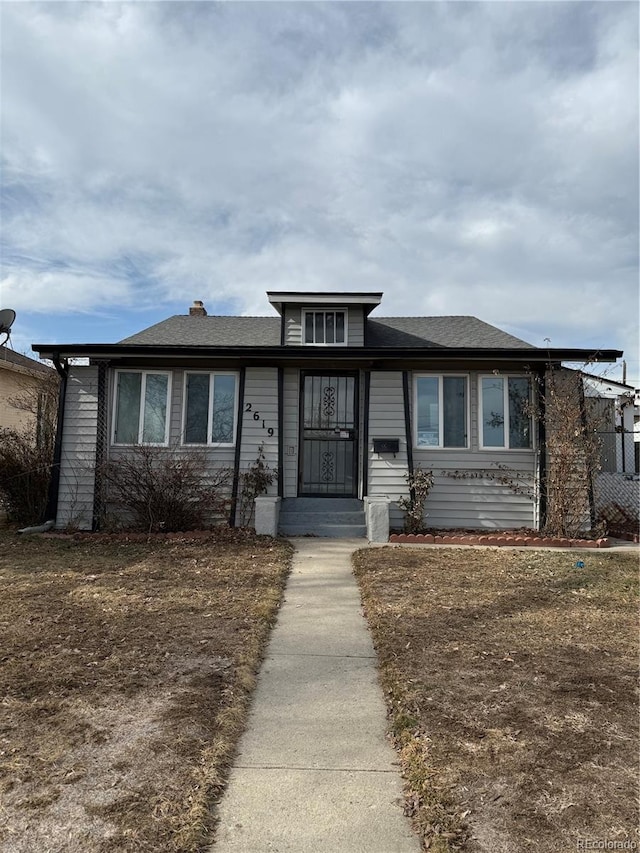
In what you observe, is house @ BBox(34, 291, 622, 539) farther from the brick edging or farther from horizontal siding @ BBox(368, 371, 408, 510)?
the brick edging

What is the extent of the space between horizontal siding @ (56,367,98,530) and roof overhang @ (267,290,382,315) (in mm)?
3685

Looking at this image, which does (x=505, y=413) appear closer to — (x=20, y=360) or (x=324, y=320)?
(x=324, y=320)

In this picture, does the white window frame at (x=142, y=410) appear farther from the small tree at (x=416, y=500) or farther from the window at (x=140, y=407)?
the small tree at (x=416, y=500)

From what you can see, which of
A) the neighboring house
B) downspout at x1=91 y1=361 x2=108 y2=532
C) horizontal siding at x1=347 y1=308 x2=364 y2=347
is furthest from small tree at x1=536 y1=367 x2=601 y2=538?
the neighboring house

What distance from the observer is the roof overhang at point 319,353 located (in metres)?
8.77

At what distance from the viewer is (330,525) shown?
8.79m

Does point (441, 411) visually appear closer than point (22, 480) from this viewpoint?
No

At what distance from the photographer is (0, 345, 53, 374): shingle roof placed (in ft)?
49.6

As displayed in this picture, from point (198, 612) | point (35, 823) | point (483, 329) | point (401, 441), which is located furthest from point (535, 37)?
point (35, 823)

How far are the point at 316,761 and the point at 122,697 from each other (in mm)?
1260

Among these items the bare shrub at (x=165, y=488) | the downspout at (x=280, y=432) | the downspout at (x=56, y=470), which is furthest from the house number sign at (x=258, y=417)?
the downspout at (x=56, y=470)

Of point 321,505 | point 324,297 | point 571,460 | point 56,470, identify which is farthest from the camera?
Answer: point 324,297

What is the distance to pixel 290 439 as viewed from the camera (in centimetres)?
946

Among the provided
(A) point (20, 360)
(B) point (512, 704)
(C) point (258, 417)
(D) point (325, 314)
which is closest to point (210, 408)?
(C) point (258, 417)
